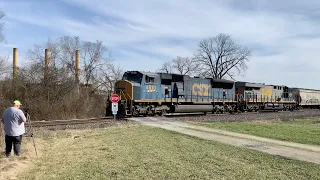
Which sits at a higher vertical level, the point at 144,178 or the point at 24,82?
the point at 24,82

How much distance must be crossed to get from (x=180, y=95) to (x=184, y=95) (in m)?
0.50

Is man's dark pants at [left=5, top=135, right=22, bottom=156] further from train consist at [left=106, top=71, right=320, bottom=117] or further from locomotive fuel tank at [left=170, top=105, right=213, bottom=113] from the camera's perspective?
locomotive fuel tank at [left=170, top=105, right=213, bottom=113]

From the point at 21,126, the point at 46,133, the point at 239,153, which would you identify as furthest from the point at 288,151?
the point at 46,133

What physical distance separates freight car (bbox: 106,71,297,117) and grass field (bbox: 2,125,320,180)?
12234 mm

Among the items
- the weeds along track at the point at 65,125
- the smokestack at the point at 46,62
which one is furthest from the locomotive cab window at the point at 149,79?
the smokestack at the point at 46,62

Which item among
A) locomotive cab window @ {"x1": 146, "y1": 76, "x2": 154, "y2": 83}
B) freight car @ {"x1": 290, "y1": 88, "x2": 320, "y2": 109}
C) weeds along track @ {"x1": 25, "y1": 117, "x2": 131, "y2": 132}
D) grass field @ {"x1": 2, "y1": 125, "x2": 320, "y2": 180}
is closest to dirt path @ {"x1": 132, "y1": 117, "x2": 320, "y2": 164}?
grass field @ {"x1": 2, "y1": 125, "x2": 320, "y2": 180}

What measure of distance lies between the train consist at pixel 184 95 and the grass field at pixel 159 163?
40.3 feet

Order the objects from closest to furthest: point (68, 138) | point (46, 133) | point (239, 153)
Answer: point (239, 153)
point (68, 138)
point (46, 133)

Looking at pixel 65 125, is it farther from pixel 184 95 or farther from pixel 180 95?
pixel 184 95

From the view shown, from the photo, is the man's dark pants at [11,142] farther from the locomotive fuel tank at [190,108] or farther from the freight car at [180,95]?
the locomotive fuel tank at [190,108]

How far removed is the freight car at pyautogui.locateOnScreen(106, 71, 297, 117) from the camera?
22906mm

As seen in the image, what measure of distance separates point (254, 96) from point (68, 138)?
89.0 ft

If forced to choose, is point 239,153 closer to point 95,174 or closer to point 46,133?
point 95,174

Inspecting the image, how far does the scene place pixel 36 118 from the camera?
88.2ft
